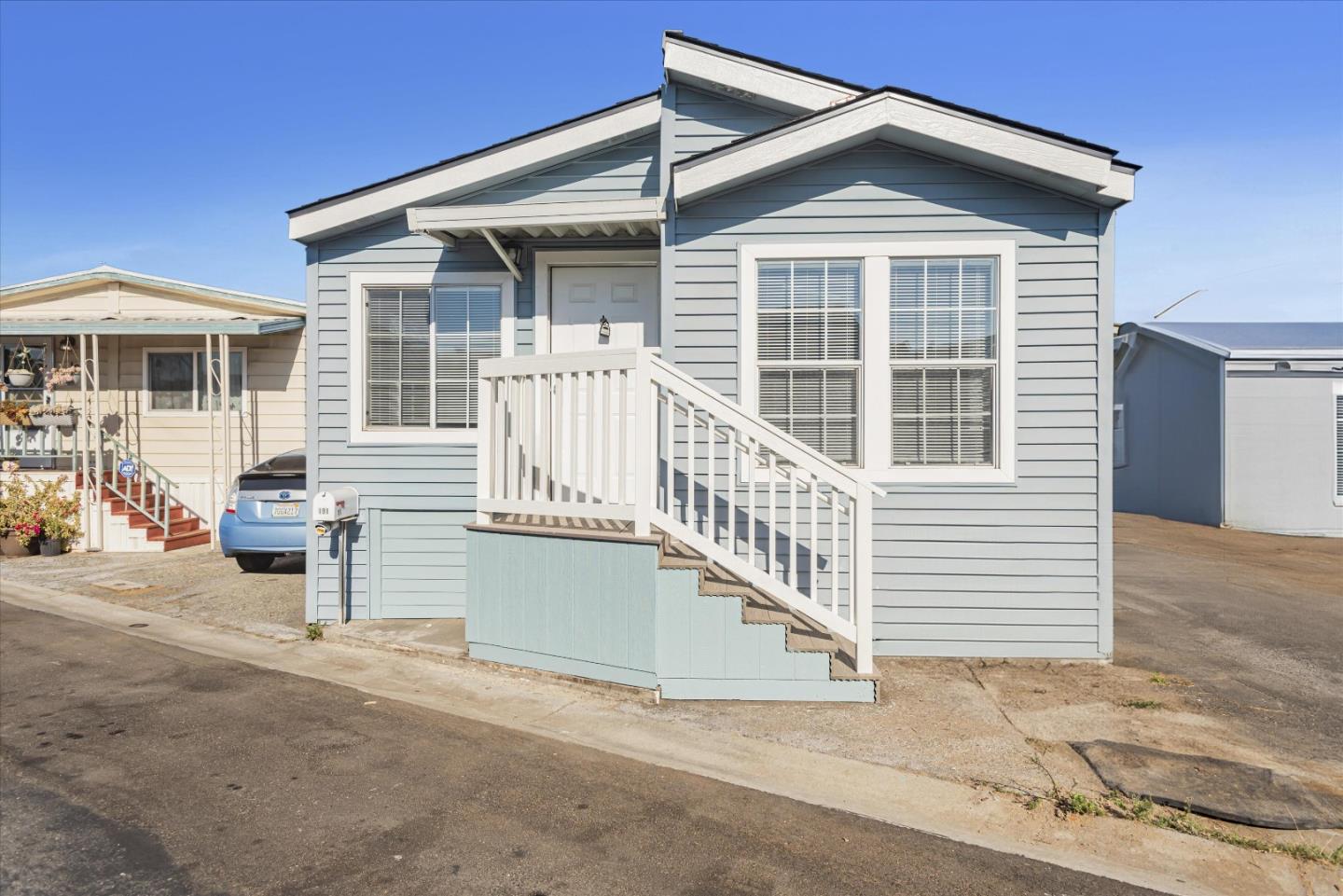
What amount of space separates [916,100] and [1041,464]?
104 inches

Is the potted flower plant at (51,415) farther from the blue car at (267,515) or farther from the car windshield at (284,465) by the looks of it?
the blue car at (267,515)

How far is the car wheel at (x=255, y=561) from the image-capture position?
959 cm

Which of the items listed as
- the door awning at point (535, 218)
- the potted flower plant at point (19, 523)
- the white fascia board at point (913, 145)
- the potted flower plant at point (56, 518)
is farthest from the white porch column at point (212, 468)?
the white fascia board at point (913, 145)

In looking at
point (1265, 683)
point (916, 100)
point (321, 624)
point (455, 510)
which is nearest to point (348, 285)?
point (455, 510)

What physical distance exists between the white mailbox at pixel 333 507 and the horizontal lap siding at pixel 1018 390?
2997 millimetres

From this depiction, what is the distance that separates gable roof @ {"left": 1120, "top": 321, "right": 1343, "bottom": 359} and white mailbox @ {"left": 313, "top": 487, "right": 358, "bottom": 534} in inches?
575

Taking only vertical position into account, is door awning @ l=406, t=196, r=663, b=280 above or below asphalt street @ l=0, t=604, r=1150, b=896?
above

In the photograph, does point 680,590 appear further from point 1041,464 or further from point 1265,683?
point 1265,683

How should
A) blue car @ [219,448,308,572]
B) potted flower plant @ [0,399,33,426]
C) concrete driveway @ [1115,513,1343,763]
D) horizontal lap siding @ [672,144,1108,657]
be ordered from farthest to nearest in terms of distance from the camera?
potted flower plant @ [0,399,33,426] → blue car @ [219,448,308,572] → horizontal lap siding @ [672,144,1108,657] → concrete driveway @ [1115,513,1343,763]

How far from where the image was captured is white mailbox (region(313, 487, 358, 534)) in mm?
6500

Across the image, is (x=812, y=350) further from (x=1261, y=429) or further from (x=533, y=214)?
(x=1261, y=429)

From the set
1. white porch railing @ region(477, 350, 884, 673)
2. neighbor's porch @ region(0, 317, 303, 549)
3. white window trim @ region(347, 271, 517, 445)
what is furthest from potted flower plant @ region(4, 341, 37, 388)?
white porch railing @ region(477, 350, 884, 673)

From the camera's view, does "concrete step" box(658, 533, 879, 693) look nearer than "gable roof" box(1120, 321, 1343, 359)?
Yes

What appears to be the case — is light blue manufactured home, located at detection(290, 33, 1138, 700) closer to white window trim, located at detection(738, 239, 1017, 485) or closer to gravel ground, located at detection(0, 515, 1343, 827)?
white window trim, located at detection(738, 239, 1017, 485)
